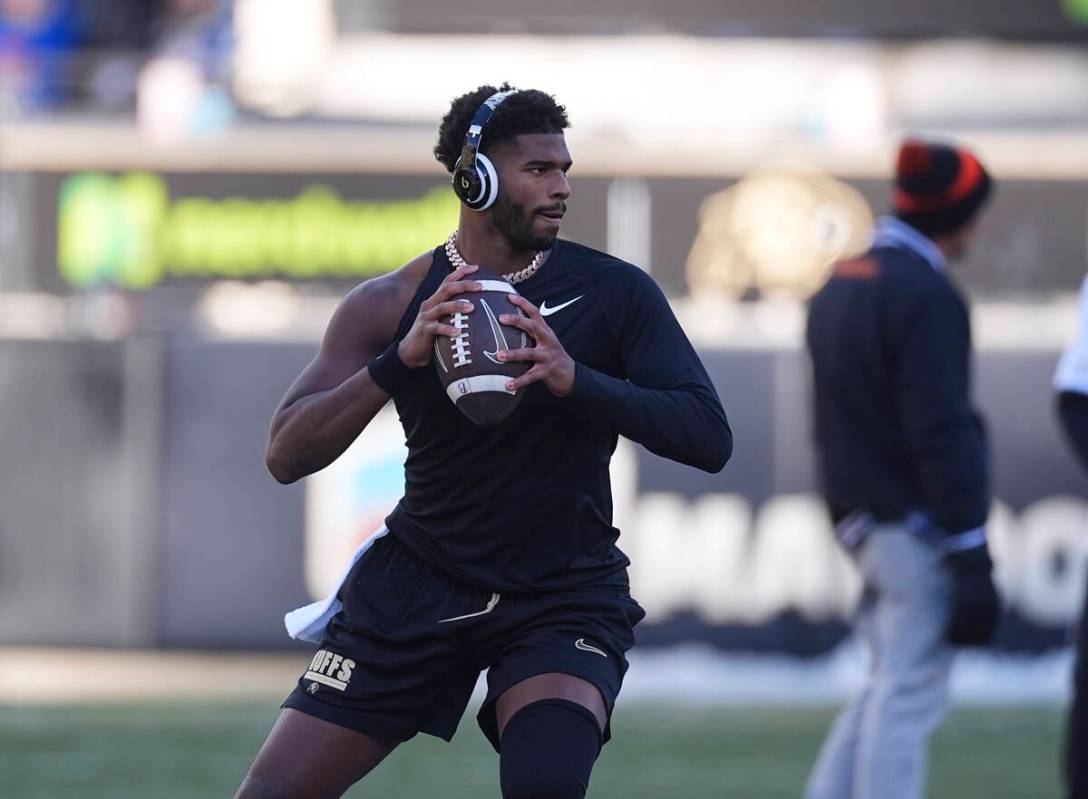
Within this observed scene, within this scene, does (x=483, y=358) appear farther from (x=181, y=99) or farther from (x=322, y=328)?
(x=181, y=99)

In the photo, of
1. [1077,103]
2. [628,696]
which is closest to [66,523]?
[628,696]

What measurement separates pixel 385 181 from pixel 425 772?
15.6 feet

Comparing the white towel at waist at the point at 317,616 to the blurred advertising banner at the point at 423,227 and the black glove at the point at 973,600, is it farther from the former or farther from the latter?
the blurred advertising banner at the point at 423,227

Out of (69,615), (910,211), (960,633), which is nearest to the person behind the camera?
(960,633)

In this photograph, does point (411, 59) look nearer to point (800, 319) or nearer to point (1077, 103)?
point (800, 319)

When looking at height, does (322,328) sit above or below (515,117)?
above

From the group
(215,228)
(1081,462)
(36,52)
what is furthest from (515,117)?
(36,52)

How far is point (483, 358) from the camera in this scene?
14.0 feet

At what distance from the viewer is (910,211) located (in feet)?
21.4

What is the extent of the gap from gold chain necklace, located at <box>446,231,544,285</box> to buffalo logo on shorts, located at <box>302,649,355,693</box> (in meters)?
0.89

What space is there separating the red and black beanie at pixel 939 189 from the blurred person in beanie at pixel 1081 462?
75 cm

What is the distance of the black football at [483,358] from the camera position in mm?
4262

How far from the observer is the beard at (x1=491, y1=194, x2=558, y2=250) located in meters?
4.51

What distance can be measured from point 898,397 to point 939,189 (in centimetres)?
68
